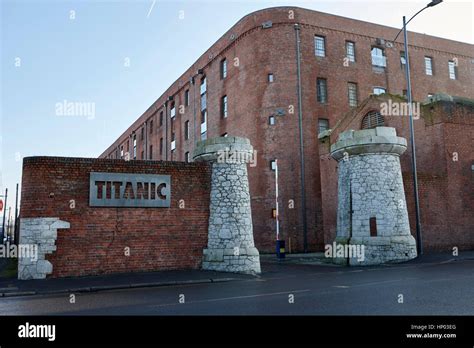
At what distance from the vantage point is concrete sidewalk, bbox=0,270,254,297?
1155 centimetres

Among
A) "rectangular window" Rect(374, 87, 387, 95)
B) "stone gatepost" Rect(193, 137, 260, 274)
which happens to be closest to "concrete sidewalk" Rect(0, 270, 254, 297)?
"stone gatepost" Rect(193, 137, 260, 274)

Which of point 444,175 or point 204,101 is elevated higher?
point 204,101

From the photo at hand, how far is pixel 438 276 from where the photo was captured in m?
12.3

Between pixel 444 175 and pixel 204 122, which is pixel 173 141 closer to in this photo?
pixel 204 122

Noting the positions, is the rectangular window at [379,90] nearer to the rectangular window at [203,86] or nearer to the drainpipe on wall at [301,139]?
the drainpipe on wall at [301,139]

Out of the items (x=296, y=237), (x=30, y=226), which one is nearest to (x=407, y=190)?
(x=296, y=237)

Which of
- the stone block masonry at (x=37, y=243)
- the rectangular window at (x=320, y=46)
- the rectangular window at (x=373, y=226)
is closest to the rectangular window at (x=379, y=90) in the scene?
the rectangular window at (x=320, y=46)

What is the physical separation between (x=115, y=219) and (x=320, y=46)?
2224 cm

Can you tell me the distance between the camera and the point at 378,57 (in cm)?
3425

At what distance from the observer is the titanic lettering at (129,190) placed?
48.4ft

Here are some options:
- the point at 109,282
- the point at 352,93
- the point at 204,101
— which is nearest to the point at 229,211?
the point at 109,282

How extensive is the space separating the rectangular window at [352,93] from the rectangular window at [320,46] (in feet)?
10.3
